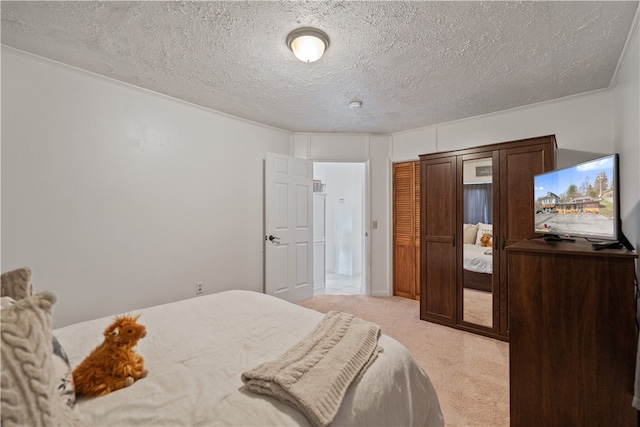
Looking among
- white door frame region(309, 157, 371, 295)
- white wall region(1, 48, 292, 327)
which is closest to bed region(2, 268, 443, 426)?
white wall region(1, 48, 292, 327)

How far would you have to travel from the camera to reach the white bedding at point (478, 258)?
9.74 ft

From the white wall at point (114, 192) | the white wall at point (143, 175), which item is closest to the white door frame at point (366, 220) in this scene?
the white wall at point (143, 175)

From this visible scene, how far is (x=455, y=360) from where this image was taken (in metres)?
2.45

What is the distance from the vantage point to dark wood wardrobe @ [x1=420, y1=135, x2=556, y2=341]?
→ 2.72 meters

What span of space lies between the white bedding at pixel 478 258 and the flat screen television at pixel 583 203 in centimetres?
75

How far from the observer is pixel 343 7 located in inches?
64.1

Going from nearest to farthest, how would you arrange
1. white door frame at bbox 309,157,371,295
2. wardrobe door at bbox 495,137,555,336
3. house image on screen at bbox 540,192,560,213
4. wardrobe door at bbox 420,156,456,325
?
A: 1. house image on screen at bbox 540,192,560,213
2. wardrobe door at bbox 495,137,555,336
3. wardrobe door at bbox 420,156,456,325
4. white door frame at bbox 309,157,371,295

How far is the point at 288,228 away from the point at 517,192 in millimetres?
2637

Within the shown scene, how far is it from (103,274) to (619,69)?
4.62m

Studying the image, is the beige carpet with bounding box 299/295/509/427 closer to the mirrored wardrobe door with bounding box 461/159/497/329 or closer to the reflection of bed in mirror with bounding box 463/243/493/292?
the mirrored wardrobe door with bounding box 461/159/497/329

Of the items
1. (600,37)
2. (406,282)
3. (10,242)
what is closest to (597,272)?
(600,37)

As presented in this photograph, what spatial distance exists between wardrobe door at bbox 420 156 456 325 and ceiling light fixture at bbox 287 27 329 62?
1.98m

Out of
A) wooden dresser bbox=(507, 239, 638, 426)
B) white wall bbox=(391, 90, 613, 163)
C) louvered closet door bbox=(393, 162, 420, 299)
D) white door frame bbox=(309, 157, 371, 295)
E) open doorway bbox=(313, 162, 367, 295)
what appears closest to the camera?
wooden dresser bbox=(507, 239, 638, 426)

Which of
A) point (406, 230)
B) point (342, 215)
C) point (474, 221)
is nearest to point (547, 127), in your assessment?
point (474, 221)
